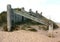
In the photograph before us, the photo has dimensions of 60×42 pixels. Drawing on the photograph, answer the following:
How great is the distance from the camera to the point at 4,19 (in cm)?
1578

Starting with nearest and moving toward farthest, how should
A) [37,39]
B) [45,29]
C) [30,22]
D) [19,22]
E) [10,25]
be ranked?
1. [37,39]
2. [10,25]
3. [45,29]
4. [19,22]
5. [30,22]

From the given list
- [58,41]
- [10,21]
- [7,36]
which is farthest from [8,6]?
[58,41]

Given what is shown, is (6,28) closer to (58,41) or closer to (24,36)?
(24,36)

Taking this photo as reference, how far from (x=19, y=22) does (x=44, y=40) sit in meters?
6.00

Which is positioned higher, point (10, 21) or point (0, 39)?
point (10, 21)

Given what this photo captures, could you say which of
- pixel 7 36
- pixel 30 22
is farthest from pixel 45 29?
pixel 7 36

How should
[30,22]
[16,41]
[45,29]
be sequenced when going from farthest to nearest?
1. [30,22]
2. [45,29]
3. [16,41]

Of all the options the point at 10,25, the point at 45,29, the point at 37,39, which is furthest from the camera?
the point at 45,29

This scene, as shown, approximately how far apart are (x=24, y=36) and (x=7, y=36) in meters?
1.06

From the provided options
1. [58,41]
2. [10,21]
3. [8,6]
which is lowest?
[58,41]

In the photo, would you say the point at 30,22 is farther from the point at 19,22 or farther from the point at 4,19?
the point at 4,19

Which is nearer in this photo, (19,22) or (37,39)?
(37,39)

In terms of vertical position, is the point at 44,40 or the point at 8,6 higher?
the point at 8,6

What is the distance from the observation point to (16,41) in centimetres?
892
